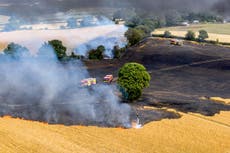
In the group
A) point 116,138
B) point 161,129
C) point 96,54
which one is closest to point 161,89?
point 161,129

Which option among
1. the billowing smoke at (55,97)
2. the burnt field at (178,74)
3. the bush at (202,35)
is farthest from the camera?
the bush at (202,35)

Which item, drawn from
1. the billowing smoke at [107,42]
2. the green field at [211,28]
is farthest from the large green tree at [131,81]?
the green field at [211,28]

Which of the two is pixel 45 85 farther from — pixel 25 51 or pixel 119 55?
pixel 119 55

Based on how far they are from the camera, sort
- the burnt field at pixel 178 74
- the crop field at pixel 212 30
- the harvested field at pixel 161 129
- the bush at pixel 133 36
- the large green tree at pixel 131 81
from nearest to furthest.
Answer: the harvested field at pixel 161 129
the burnt field at pixel 178 74
the large green tree at pixel 131 81
the bush at pixel 133 36
the crop field at pixel 212 30

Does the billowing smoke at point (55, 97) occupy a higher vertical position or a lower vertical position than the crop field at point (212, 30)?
higher

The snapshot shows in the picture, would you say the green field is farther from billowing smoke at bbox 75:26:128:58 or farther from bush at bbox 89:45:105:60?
bush at bbox 89:45:105:60

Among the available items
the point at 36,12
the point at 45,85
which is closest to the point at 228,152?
the point at 45,85

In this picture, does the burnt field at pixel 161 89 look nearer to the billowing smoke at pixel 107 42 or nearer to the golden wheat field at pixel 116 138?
the golden wheat field at pixel 116 138
